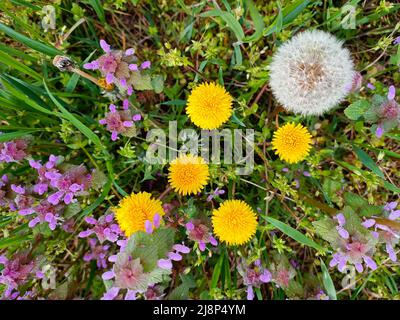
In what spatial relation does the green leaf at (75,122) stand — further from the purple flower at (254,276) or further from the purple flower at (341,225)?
the purple flower at (341,225)

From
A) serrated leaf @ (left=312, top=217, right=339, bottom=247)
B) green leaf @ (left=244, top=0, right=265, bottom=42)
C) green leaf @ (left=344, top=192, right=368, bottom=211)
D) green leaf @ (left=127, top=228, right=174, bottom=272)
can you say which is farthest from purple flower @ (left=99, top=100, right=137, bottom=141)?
green leaf @ (left=344, top=192, right=368, bottom=211)

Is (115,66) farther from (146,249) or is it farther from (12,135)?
(146,249)

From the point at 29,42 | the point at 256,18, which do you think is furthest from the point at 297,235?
the point at 29,42

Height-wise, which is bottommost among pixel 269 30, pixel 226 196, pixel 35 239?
pixel 35 239

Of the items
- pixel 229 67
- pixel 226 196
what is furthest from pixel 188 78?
pixel 226 196

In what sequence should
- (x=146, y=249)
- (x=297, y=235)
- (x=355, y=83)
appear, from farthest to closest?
(x=355, y=83)
(x=297, y=235)
(x=146, y=249)

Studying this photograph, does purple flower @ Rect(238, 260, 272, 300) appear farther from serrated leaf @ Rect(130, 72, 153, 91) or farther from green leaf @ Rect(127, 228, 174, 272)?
serrated leaf @ Rect(130, 72, 153, 91)
